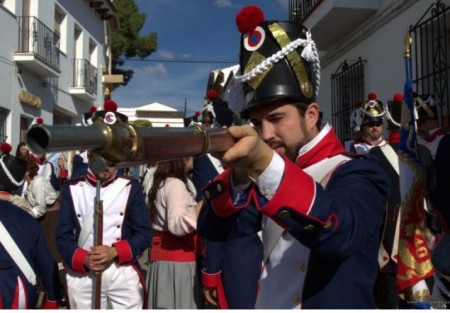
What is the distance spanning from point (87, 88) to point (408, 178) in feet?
68.4

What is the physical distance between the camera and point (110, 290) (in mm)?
4328

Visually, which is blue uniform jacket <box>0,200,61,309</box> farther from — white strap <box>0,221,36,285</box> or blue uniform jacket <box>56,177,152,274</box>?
blue uniform jacket <box>56,177,152,274</box>

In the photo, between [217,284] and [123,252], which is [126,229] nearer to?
[123,252]

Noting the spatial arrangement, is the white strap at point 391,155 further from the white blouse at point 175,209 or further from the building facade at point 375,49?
the building facade at point 375,49

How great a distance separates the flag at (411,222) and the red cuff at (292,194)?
2.71 m

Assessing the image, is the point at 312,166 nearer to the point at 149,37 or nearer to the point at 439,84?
the point at 439,84

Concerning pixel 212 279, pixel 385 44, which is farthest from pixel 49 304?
pixel 385 44

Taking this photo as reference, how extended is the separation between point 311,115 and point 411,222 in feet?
7.83

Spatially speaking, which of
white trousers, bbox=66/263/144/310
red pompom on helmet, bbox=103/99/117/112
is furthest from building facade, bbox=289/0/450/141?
white trousers, bbox=66/263/144/310

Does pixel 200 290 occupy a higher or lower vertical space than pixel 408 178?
lower

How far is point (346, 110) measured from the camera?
11180 mm

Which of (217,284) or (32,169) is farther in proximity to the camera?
(32,169)

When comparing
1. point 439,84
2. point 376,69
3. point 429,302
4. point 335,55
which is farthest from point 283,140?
point 335,55

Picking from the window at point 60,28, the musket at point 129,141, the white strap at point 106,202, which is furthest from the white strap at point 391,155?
the window at point 60,28
